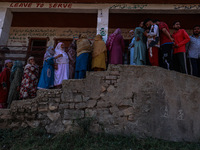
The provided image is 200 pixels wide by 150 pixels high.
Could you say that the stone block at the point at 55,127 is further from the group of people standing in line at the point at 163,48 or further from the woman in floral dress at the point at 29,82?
the group of people standing in line at the point at 163,48

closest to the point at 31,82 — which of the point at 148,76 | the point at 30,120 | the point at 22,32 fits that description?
the point at 30,120

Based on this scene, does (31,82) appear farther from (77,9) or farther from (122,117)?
(77,9)

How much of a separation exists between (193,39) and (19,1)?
6.03 m

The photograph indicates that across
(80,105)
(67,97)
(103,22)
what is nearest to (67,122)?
(80,105)

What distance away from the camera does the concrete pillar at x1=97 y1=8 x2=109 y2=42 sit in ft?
21.4

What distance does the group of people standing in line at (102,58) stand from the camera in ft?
17.0

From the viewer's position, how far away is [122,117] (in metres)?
4.51

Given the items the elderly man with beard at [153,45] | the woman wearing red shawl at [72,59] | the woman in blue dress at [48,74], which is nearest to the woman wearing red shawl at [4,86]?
the woman in blue dress at [48,74]

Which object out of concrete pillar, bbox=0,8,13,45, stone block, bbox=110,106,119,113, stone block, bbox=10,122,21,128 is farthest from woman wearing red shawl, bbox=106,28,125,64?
concrete pillar, bbox=0,8,13,45

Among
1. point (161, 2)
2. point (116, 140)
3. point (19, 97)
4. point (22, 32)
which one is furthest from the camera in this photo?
point (22, 32)

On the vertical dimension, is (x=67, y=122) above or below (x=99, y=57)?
below

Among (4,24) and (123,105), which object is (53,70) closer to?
(123,105)

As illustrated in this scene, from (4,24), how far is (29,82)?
114 inches

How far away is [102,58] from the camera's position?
17.4 ft
